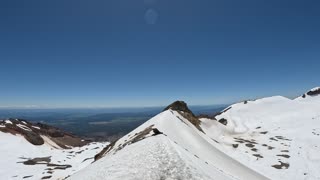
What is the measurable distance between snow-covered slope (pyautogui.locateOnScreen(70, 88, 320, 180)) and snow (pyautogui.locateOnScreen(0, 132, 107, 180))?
18.6m

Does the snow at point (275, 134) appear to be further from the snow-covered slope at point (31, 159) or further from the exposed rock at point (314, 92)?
the snow-covered slope at point (31, 159)

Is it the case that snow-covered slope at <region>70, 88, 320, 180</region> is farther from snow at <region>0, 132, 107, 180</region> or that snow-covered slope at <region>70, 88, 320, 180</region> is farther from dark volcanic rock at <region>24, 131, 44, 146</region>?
dark volcanic rock at <region>24, 131, 44, 146</region>

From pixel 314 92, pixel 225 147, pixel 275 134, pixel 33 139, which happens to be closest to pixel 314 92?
pixel 314 92

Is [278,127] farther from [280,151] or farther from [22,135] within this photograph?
[22,135]

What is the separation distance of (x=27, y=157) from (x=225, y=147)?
194 feet

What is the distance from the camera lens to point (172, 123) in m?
52.1

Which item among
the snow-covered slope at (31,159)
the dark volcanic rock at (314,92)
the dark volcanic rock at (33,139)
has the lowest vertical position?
the snow-covered slope at (31,159)

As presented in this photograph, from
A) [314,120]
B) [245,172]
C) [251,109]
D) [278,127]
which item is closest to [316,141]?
[278,127]

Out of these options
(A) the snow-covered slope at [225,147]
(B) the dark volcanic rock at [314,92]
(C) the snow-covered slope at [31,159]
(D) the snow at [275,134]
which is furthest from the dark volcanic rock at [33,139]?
(B) the dark volcanic rock at [314,92]

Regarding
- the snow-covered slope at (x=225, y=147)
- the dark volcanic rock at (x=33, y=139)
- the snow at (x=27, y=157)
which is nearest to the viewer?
the snow-covered slope at (x=225, y=147)

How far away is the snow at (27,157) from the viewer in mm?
60972

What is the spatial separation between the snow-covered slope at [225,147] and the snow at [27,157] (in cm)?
1864

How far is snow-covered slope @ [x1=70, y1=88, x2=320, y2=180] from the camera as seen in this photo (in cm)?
2198

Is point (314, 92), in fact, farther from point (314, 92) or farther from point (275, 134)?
point (275, 134)
